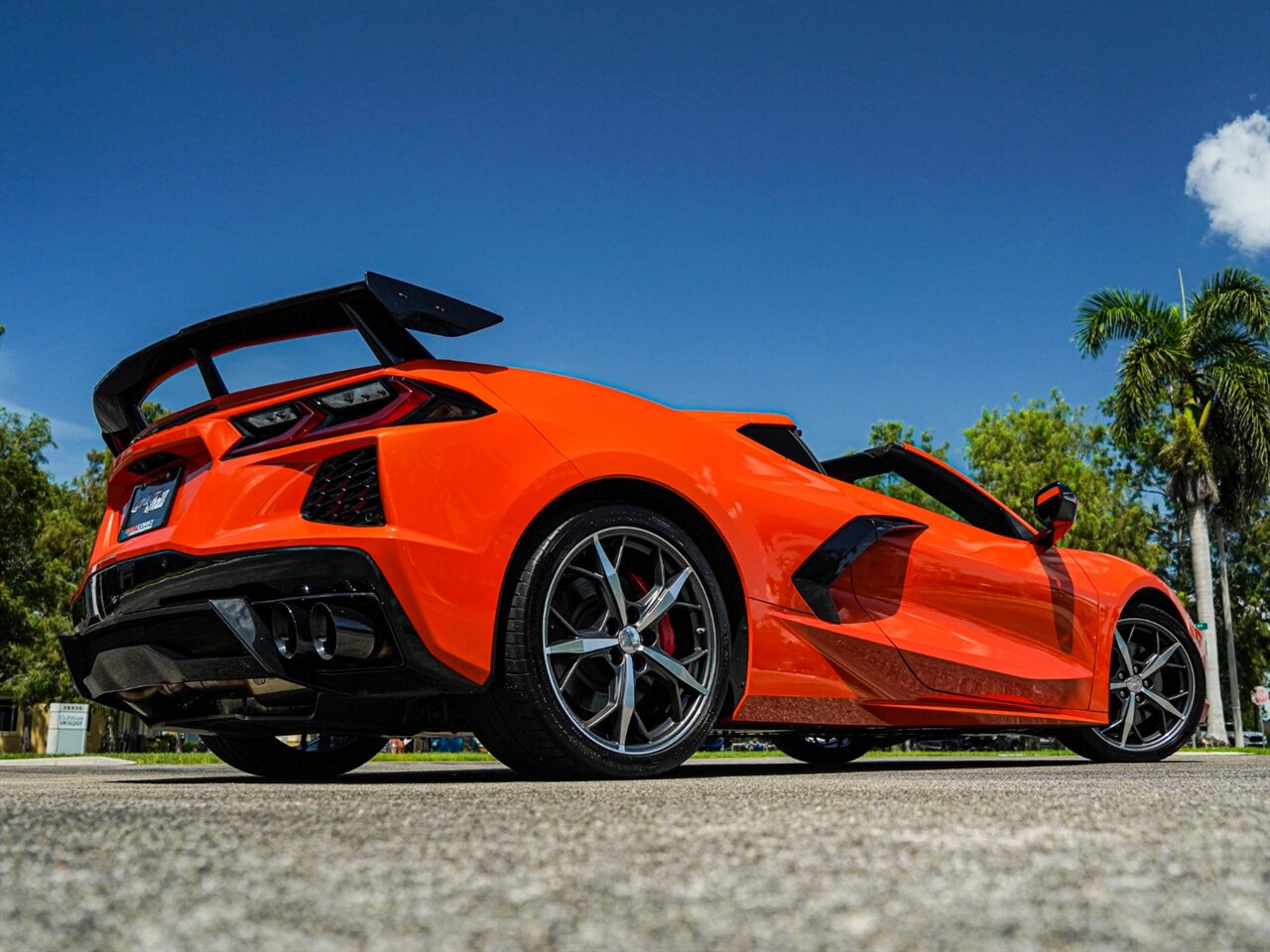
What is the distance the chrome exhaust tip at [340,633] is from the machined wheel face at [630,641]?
0.54 m

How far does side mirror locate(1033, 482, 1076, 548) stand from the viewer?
5.66 m

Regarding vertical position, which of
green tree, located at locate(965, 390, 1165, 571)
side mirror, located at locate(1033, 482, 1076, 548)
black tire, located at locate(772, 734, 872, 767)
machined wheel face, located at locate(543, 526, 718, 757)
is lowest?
black tire, located at locate(772, 734, 872, 767)

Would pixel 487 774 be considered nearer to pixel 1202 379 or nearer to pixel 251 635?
pixel 251 635

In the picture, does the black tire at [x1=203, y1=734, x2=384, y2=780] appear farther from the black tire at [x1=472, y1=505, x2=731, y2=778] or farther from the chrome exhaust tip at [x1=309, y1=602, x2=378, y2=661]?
the chrome exhaust tip at [x1=309, y1=602, x2=378, y2=661]

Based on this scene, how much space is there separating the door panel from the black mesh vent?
2.05 metres

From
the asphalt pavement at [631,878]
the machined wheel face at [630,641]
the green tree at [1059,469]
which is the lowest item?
the asphalt pavement at [631,878]

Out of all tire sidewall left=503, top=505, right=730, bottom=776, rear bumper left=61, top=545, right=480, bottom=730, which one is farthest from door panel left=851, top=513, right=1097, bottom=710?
rear bumper left=61, top=545, right=480, bottom=730

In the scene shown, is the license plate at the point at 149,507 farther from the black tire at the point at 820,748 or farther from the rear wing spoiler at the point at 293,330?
the black tire at the point at 820,748

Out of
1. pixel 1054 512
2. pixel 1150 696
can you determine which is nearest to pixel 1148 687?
pixel 1150 696

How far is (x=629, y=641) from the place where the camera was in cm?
366

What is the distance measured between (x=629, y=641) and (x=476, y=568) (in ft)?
2.02

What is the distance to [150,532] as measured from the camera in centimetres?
370

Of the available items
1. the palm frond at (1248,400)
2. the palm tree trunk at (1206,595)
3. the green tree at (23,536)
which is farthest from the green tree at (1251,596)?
the green tree at (23,536)

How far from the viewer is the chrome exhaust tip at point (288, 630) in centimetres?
322
